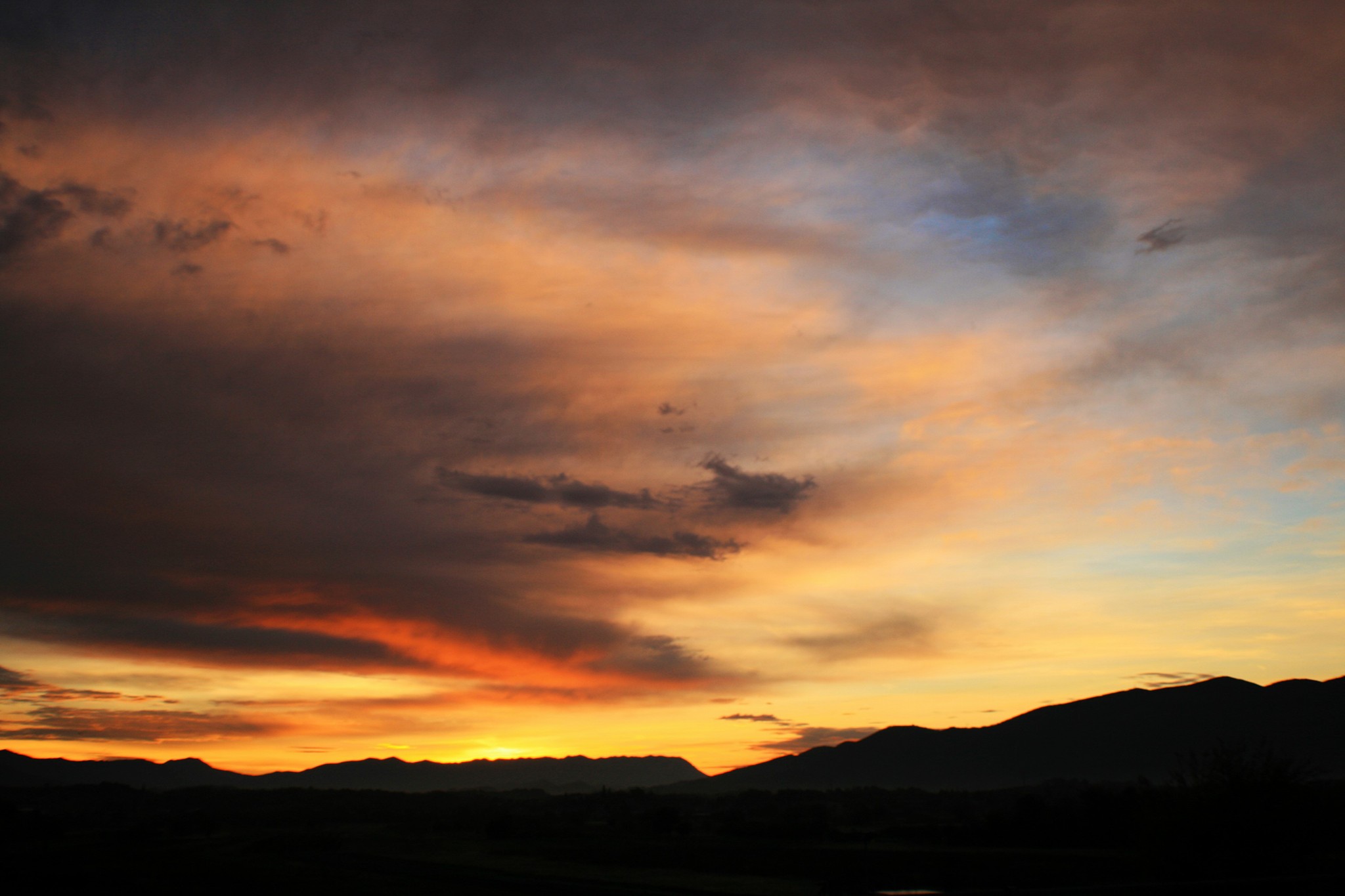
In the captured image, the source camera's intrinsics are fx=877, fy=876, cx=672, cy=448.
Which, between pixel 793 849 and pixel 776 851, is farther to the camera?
pixel 793 849

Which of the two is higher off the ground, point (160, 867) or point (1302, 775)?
point (1302, 775)

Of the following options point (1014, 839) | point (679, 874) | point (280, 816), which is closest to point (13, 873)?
point (679, 874)

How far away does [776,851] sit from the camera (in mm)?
93812

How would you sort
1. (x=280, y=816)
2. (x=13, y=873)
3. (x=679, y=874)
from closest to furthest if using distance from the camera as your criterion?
(x=13, y=873), (x=679, y=874), (x=280, y=816)

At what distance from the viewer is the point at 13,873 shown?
7225cm

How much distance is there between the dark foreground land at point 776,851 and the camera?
42500 mm

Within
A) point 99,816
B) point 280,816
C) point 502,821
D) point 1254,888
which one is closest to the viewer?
point 1254,888

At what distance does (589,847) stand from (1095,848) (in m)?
56.6

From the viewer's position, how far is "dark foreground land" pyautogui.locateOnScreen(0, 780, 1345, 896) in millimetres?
42500

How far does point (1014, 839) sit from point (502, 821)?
72.7 meters

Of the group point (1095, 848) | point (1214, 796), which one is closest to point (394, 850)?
point (1095, 848)

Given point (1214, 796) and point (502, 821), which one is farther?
point (502, 821)

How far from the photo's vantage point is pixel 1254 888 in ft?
81.8

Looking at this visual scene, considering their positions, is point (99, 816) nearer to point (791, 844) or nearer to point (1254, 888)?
point (791, 844)
